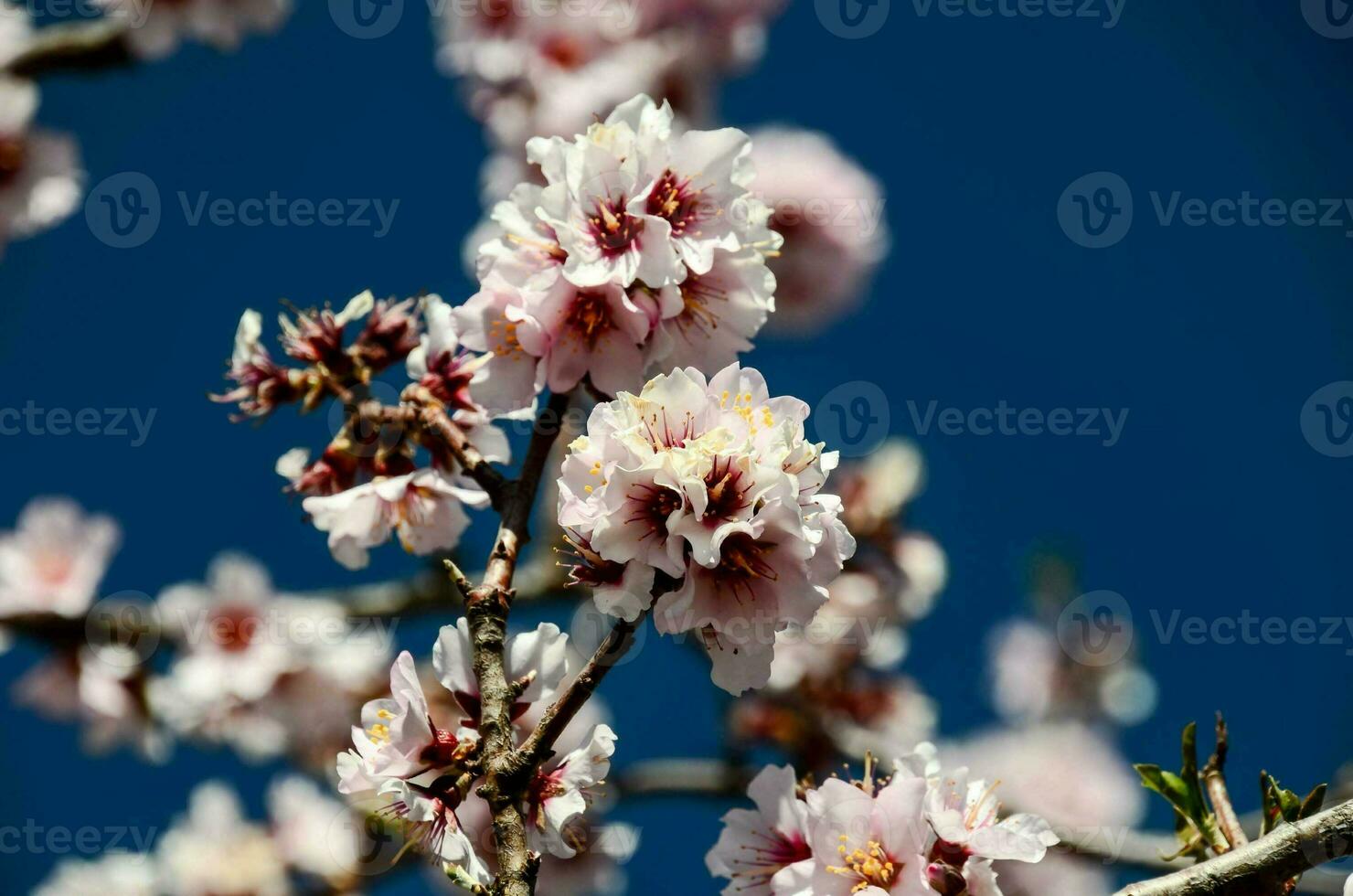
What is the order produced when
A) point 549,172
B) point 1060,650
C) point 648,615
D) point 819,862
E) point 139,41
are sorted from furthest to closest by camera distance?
point 1060,650 → point 139,41 → point 549,172 → point 819,862 → point 648,615

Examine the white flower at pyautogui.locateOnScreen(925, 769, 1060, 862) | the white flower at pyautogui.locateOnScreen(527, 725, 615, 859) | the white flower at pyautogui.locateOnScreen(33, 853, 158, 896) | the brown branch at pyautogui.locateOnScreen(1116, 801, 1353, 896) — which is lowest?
the white flower at pyautogui.locateOnScreen(33, 853, 158, 896)

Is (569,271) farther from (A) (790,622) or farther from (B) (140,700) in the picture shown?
(B) (140,700)

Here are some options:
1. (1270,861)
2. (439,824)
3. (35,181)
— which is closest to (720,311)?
(439,824)

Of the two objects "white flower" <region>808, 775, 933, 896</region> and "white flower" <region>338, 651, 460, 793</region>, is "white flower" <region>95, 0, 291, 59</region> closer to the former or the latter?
"white flower" <region>338, 651, 460, 793</region>

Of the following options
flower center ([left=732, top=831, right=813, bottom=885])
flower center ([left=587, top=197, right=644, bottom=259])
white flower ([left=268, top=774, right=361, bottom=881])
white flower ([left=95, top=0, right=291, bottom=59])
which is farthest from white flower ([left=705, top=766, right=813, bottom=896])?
white flower ([left=95, top=0, right=291, bottom=59])

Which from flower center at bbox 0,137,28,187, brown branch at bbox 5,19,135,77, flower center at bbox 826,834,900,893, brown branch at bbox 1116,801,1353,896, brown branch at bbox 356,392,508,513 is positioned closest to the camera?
brown branch at bbox 1116,801,1353,896

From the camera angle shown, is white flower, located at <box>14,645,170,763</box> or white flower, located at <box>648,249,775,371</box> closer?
white flower, located at <box>648,249,775,371</box>

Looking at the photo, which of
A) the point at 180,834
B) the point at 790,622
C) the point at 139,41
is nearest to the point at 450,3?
the point at 139,41
